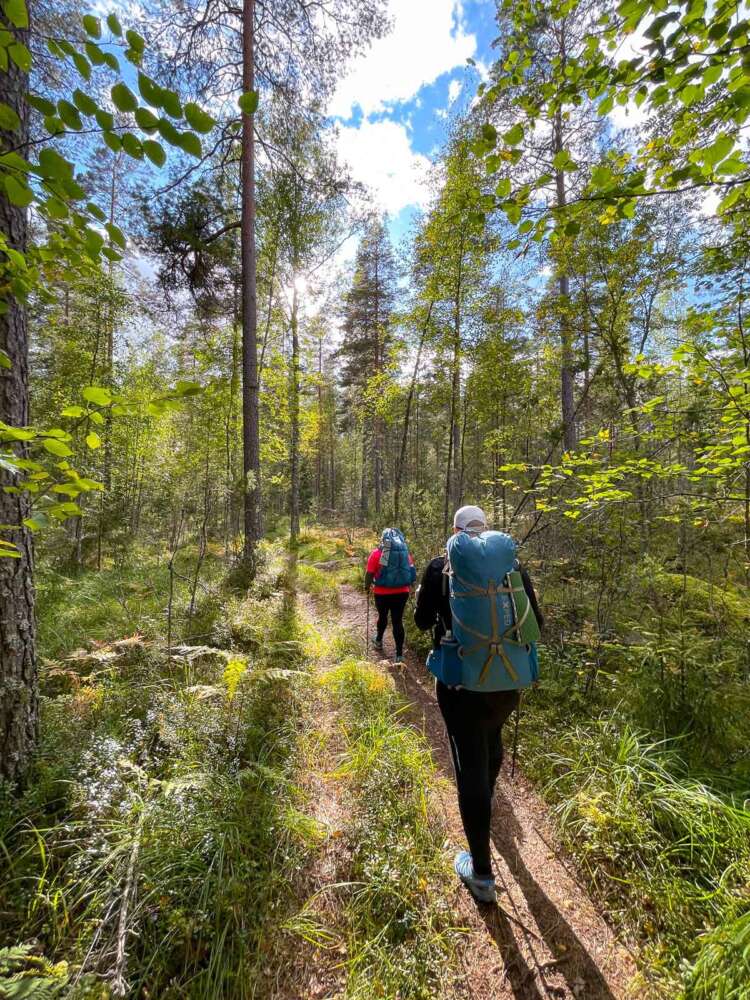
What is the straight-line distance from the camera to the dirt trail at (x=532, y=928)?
6.93 feet

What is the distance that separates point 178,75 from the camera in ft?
26.8

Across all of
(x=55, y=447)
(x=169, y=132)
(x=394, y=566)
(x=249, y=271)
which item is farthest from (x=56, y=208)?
(x=249, y=271)

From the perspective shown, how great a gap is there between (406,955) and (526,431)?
55.1 feet

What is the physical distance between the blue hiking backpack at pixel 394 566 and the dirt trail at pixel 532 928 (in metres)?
2.77

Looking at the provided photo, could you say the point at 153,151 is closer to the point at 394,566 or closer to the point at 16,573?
the point at 16,573

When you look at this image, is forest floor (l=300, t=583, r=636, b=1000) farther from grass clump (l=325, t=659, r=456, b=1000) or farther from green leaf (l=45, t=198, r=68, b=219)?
green leaf (l=45, t=198, r=68, b=219)

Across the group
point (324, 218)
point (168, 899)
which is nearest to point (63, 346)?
point (324, 218)

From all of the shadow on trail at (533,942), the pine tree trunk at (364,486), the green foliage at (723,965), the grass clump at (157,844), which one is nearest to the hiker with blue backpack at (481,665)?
the shadow on trail at (533,942)

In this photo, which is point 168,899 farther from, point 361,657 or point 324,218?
point 324,218

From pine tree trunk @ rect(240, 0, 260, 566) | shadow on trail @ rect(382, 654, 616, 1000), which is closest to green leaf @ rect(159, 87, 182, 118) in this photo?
shadow on trail @ rect(382, 654, 616, 1000)

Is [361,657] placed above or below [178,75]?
below

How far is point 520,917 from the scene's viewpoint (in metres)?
2.44

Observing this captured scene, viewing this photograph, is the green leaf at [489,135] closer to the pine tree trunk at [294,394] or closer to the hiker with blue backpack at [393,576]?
the hiker with blue backpack at [393,576]

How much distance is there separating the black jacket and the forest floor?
5.39 feet
